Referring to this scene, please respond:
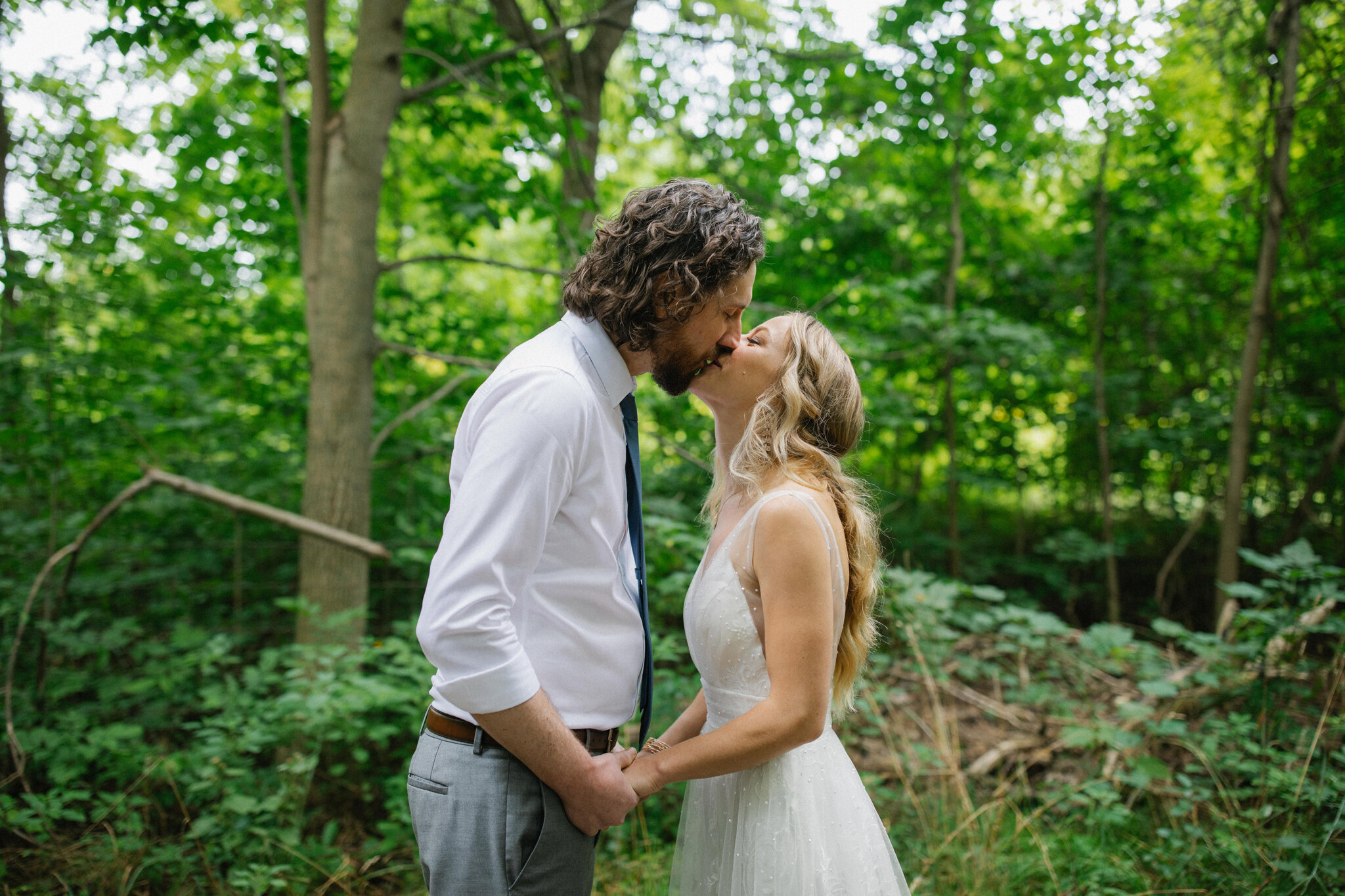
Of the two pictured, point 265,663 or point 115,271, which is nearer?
point 265,663

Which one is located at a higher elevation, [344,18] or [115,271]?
[344,18]

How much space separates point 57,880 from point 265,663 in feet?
3.01

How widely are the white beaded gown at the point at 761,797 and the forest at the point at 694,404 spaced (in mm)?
382

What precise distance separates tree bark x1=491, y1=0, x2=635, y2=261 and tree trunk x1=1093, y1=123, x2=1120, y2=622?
4.45 metres

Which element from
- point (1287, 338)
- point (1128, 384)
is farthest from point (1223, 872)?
point (1287, 338)

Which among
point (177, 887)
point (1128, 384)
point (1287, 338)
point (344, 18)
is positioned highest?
point (344, 18)

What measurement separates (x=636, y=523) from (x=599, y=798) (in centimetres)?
50

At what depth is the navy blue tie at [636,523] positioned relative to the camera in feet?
4.75

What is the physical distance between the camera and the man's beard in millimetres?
1445

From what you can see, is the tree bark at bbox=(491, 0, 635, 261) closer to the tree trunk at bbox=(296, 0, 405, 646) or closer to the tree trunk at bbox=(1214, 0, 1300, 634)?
the tree trunk at bbox=(296, 0, 405, 646)

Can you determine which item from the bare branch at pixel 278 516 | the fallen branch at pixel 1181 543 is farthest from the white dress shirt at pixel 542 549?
the fallen branch at pixel 1181 543

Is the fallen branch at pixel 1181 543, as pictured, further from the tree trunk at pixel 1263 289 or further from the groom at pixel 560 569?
the groom at pixel 560 569

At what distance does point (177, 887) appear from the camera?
100.0 inches

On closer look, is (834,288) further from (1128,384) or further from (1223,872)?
(1223,872)
